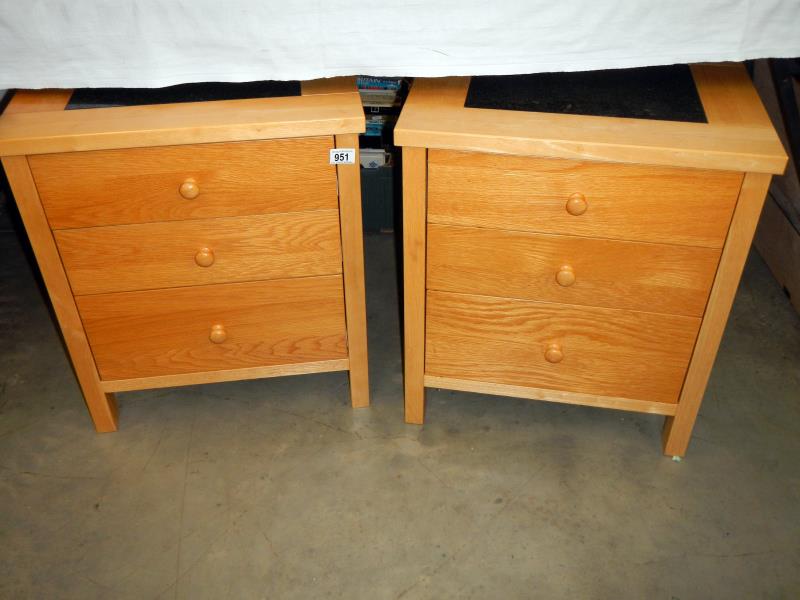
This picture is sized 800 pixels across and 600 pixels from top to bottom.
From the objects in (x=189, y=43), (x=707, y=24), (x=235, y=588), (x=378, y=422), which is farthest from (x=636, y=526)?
(x=189, y=43)

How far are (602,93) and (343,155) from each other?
1.27 ft

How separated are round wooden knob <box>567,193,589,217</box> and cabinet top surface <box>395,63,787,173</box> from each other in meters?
0.06

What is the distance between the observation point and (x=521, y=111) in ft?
3.51

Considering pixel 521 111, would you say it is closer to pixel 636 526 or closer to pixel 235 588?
pixel 636 526

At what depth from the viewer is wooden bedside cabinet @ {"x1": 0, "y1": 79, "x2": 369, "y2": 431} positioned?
1051 mm

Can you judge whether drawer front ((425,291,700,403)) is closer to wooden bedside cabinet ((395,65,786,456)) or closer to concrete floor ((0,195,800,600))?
wooden bedside cabinet ((395,65,786,456))

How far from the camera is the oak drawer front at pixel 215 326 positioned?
3.96 ft

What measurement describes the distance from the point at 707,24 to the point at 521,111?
0.26 meters

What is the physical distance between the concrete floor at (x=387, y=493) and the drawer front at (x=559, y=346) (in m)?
0.13

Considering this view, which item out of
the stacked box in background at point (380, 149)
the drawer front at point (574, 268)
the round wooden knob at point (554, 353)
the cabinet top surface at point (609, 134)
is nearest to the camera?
the cabinet top surface at point (609, 134)

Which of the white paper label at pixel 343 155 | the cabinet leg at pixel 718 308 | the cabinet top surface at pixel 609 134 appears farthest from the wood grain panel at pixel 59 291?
the cabinet leg at pixel 718 308

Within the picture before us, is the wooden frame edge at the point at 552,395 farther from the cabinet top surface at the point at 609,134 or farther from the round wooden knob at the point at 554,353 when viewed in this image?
the cabinet top surface at the point at 609,134

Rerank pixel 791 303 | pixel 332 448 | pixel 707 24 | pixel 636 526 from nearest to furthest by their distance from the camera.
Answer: pixel 707 24
pixel 636 526
pixel 332 448
pixel 791 303

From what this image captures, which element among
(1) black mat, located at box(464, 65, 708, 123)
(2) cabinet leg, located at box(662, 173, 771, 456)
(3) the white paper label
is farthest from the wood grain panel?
(2) cabinet leg, located at box(662, 173, 771, 456)
